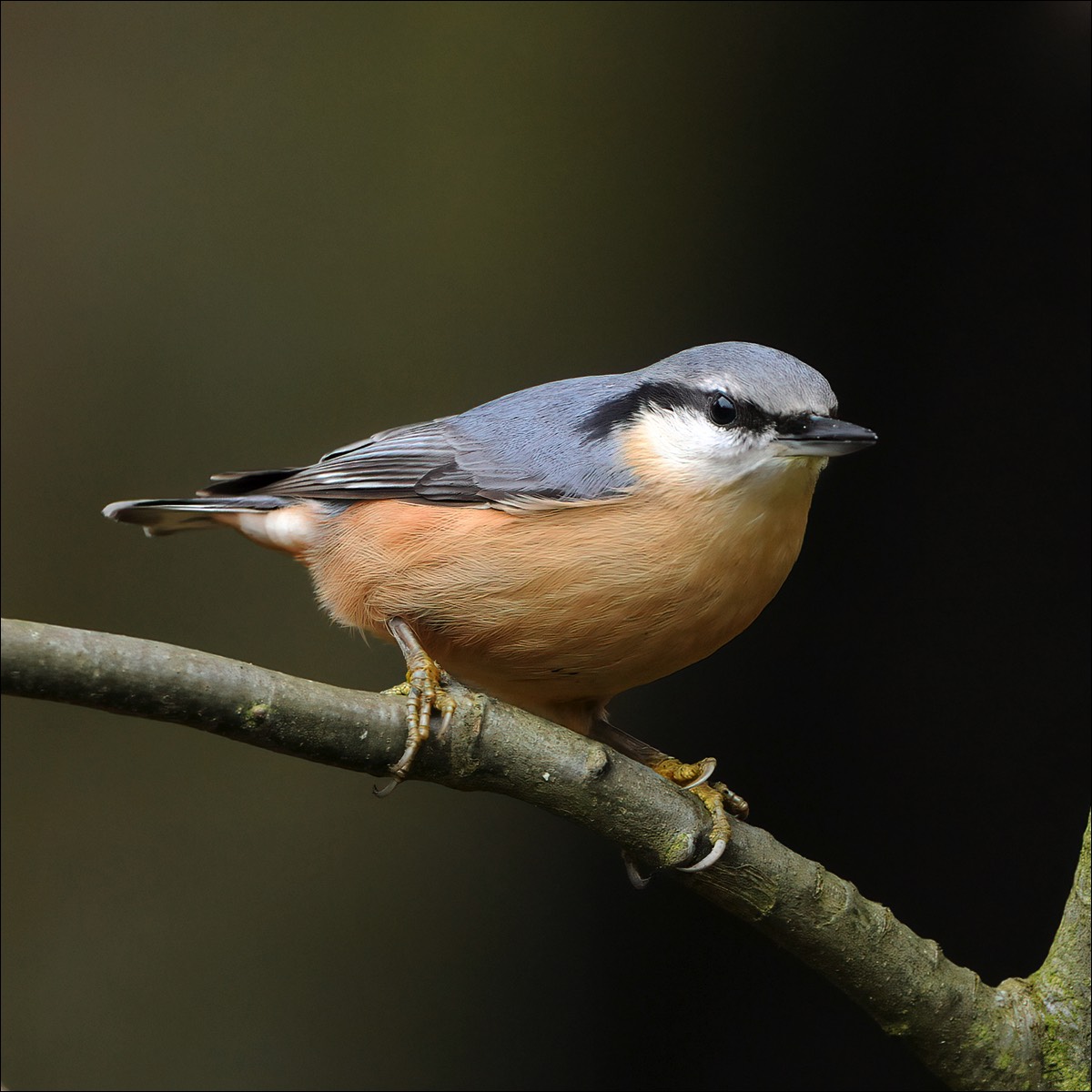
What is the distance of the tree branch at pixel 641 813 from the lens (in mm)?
954

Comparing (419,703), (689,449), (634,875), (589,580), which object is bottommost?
(634,875)

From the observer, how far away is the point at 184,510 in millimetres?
1550

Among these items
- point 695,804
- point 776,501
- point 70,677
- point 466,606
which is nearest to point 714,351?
point 776,501

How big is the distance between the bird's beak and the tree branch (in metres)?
0.37

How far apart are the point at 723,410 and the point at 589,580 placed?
232 mm

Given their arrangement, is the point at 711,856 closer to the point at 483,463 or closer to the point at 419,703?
the point at 419,703

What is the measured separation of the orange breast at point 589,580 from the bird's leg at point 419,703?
77 mm

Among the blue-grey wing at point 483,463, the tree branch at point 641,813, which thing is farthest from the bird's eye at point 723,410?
the tree branch at point 641,813

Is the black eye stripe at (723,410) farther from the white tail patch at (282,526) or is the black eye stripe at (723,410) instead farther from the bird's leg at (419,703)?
the white tail patch at (282,526)

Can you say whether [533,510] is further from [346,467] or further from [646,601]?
[346,467]

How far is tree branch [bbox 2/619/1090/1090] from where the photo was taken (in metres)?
0.95

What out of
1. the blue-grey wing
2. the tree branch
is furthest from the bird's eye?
the tree branch

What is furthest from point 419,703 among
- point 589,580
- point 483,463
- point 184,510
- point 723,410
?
point 184,510

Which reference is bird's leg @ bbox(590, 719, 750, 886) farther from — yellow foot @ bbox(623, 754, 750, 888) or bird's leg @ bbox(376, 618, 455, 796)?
bird's leg @ bbox(376, 618, 455, 796)
